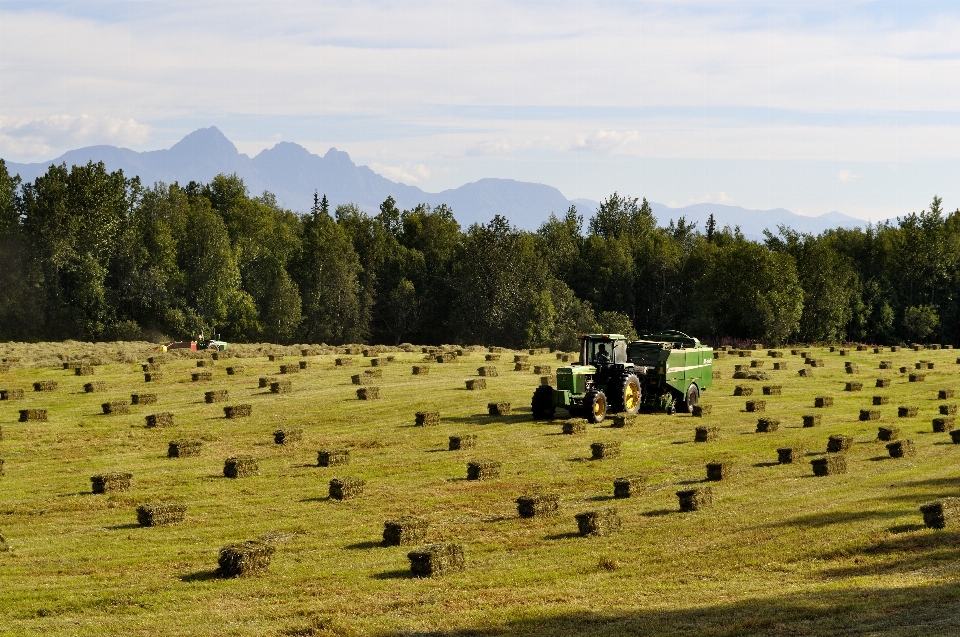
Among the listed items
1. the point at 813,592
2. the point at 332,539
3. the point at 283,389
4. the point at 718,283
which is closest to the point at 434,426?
the point at 283,389

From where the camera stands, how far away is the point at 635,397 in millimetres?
38625

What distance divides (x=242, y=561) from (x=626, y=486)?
10.5m

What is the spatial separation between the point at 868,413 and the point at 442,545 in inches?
986

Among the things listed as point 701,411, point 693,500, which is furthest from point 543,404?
point 693,500

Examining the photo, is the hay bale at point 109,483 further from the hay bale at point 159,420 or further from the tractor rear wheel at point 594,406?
the tractor rear wheel at point 594,406

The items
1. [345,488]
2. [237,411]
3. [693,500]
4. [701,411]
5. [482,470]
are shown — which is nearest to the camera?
[693,500]

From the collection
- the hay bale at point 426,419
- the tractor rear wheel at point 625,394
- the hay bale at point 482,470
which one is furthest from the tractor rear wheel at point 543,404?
→ the hay bale at point 482,470

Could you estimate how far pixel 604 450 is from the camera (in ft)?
101

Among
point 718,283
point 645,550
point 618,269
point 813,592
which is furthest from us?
point 618,269

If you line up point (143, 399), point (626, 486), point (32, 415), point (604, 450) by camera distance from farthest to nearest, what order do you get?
point (143, 399)
point (32, 415)
point (604, 450)
point (626, 486)

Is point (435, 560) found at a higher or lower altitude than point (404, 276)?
lower

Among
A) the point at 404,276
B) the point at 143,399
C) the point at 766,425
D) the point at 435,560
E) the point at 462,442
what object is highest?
the point at 404,276

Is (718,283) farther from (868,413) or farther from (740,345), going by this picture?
(868,413)

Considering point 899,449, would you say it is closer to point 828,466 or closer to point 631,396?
point 828,466
